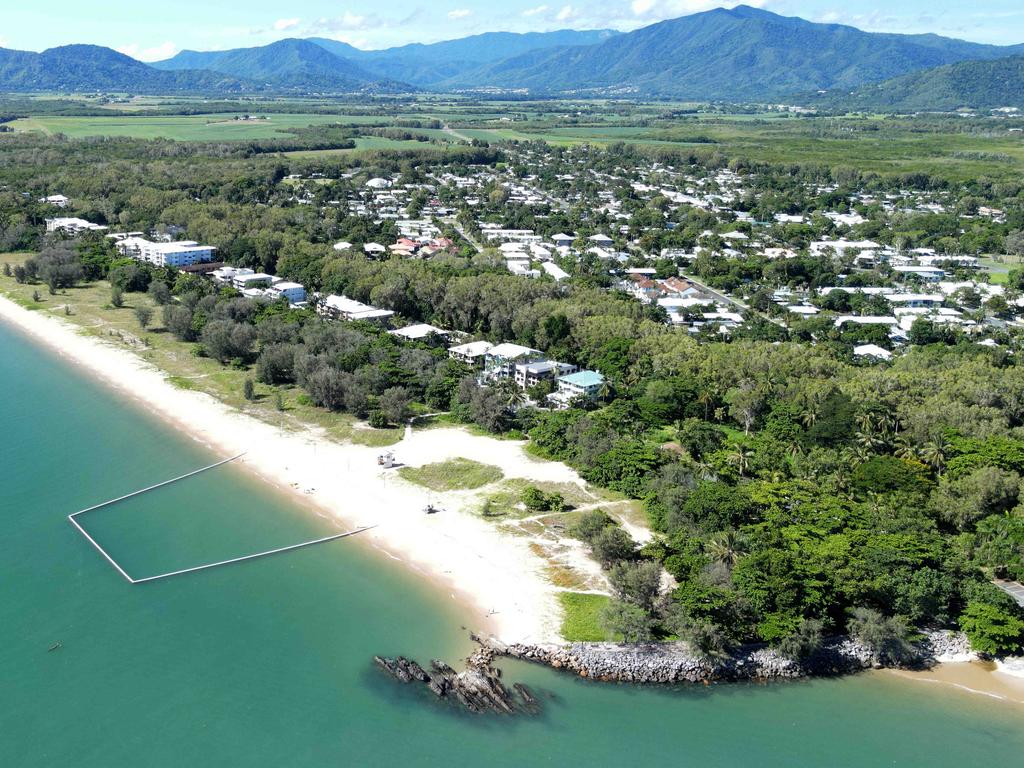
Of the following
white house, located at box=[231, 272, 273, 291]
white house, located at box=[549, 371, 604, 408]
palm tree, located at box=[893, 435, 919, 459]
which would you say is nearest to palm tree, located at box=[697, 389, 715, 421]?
white house, located at box=[549, 371, 604, 408]

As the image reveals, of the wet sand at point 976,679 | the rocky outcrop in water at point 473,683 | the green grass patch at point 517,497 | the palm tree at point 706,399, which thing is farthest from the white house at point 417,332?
the wet sand at point 976,679

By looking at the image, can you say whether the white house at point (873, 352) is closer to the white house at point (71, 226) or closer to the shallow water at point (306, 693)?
the shallow water at point (306, 693)

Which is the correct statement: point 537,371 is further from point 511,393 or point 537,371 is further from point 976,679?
point 976,679

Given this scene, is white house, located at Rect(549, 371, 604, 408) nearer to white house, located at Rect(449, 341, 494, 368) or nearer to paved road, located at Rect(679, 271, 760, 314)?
white house, located at Rect(449, 341, 494, 368)

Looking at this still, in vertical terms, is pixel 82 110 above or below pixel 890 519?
above

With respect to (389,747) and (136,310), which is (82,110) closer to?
(136,310)

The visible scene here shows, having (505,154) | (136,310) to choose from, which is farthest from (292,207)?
(505,154)

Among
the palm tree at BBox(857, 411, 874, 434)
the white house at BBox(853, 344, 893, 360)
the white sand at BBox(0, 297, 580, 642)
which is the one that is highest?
the palm tree at BBox(857, 411, 874, 434)
